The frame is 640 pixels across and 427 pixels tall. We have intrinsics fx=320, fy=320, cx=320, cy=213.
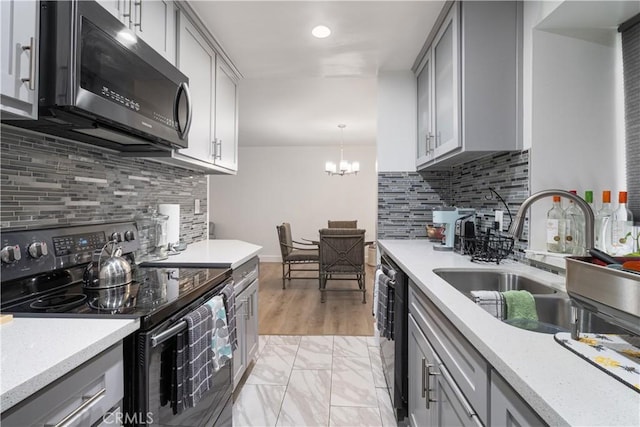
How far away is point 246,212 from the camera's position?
6.92m

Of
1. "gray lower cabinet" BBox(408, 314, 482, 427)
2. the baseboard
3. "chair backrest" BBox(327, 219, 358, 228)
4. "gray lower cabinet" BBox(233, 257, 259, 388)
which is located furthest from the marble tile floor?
the baseboard

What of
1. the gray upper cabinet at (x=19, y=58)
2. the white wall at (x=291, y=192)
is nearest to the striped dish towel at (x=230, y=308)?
the gray upper cabinet at (x=19, y=58)

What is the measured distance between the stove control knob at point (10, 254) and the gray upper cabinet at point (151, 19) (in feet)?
2.93

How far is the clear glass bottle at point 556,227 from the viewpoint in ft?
4.86

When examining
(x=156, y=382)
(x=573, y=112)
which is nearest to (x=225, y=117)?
(x=156, y=382)

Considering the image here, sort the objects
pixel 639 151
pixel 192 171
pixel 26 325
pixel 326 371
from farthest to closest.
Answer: pixel 192 171 → pixel 326 371 → pixel 639 151 → pixel 26 325

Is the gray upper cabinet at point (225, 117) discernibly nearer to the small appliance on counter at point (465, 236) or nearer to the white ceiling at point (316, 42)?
the white ceiling at point (316, 42)

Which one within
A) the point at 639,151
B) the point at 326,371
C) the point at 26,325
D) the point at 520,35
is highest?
the point at 520,35

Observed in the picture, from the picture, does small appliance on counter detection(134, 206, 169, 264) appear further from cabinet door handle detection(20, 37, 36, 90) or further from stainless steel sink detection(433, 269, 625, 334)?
stainless steel sink detection(433, 269, 625, 334)

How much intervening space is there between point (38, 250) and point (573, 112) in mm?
2293

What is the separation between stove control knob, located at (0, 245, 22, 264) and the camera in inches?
38.3

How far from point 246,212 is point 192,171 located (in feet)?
14.6

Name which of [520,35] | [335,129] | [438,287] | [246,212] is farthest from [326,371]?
[246,212]

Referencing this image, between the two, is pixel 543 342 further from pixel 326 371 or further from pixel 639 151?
pixel 326 371
